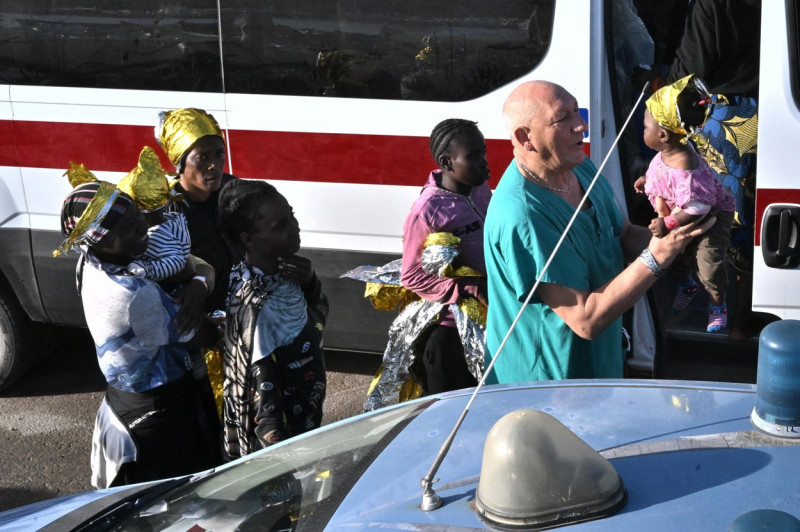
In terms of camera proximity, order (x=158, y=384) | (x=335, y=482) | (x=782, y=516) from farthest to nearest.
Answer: (x=158, y=384) < (x=335, y=482) < (x=782, y=516)

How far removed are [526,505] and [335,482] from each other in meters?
0.49

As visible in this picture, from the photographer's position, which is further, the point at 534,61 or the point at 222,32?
the point at 222,32

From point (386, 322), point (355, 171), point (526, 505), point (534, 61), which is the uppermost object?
point (534, 61)

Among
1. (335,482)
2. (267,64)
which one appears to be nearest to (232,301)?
(335,482)

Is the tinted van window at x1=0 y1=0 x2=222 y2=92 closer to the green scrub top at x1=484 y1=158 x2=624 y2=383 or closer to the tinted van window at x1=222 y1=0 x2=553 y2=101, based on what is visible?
the tinted van window at x1=222 y1=0 x2=553 y2=101

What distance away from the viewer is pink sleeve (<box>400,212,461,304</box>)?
11.4 ft

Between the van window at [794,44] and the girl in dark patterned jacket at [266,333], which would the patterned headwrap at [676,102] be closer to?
the van window at [794,44]

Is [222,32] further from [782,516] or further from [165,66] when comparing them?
[782,516]

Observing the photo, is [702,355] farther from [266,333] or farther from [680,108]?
[266,333]

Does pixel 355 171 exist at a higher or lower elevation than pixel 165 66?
lower

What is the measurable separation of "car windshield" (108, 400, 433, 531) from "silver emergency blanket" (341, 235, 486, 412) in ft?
3.83

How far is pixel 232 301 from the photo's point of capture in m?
3.02

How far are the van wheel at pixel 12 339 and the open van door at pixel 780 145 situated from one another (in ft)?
11.3

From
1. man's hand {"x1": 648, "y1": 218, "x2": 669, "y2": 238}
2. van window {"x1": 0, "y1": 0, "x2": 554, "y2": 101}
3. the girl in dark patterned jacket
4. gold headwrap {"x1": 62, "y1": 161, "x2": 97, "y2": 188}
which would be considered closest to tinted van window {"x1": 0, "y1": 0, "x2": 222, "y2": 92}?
van window {"x1": 0, "y1": 0, "x2": 554, "y2": 101}
